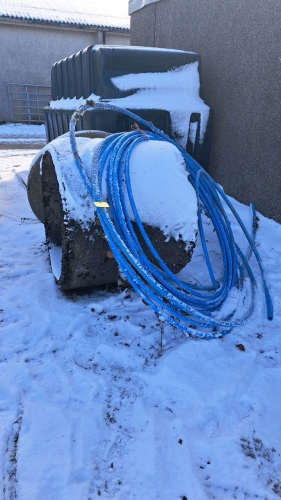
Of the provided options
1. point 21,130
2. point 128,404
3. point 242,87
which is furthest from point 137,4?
point 21,130

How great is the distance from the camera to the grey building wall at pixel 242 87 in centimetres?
380

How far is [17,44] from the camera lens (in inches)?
542

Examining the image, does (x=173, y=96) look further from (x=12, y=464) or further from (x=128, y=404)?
(x=12, y=464)

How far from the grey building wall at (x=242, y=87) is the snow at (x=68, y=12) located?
35.5 feet

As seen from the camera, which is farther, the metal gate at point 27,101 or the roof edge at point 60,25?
the metal gate at point 27,101

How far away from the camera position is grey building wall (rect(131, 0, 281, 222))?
3797 millimetres

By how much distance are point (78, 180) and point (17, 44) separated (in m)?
14.3

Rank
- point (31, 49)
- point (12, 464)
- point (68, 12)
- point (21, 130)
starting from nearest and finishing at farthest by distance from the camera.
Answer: point (12, 464)
point (21, 130)
point (31, 49)
point (68, 12)

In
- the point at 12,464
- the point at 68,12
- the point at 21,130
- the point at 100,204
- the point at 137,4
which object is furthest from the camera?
the point at 68,12

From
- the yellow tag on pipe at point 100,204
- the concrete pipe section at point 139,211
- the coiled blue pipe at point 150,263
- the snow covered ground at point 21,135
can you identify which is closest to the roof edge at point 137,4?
the snow covered ground at point 21,135

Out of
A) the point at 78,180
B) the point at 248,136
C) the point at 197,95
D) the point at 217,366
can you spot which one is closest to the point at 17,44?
the point at 197,95

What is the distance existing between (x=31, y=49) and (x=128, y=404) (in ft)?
50.5

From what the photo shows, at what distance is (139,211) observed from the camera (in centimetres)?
239

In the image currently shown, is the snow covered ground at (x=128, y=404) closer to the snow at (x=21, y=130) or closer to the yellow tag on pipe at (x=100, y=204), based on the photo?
the yellow tag on pipe at (x=100, y=204)
